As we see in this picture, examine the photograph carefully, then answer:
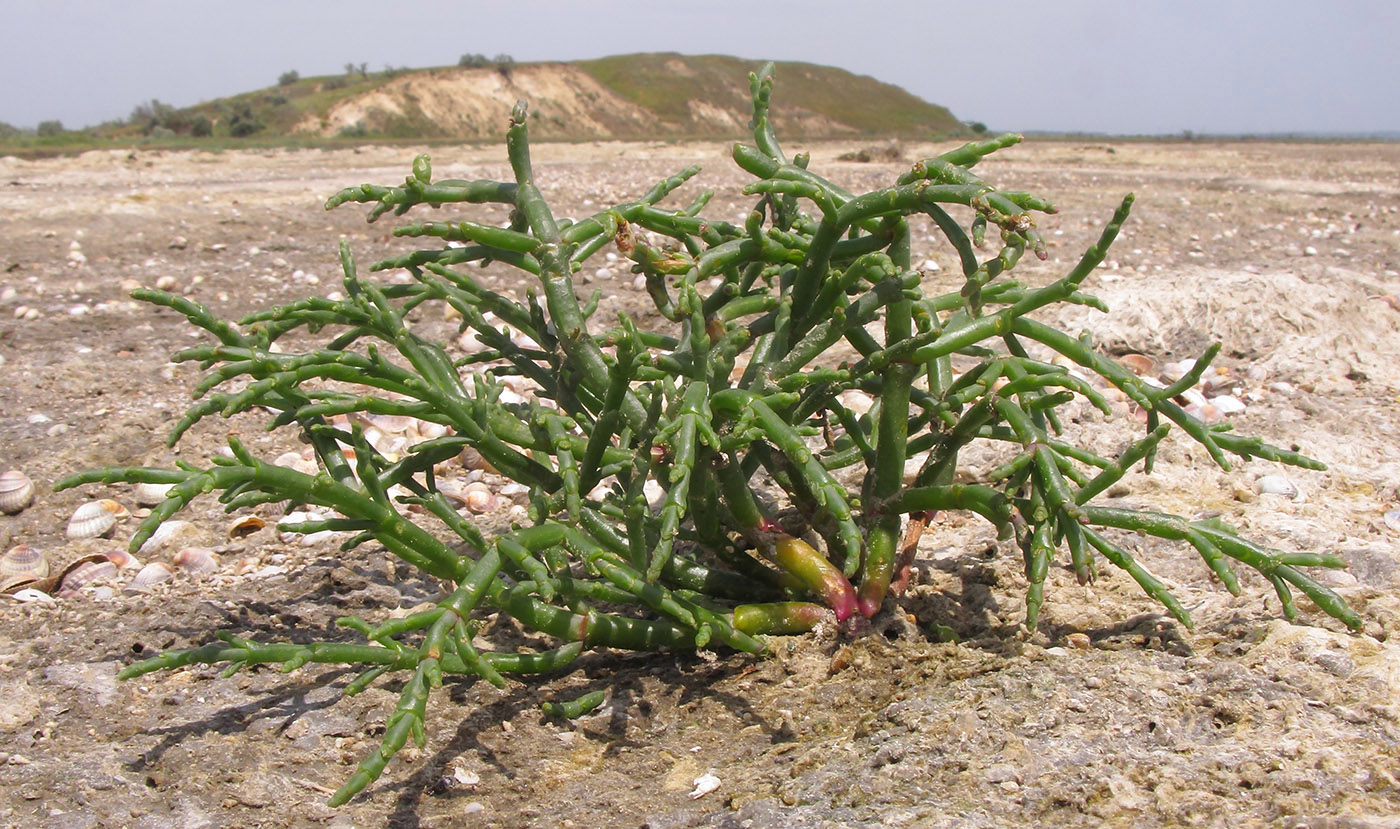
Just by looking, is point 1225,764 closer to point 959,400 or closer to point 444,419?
point 959,400

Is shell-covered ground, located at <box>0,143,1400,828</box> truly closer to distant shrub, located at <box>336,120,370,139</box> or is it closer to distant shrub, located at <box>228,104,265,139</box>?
distant shrub, located at <box>228,104,265,139</box>

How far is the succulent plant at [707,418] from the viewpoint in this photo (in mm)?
1987

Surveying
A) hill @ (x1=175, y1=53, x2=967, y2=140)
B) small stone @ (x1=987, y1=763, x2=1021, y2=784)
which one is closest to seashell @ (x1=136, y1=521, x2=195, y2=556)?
small stone @ (x1=987, y1=763, x2=1021, y2=784)

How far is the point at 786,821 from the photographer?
176 centimetres

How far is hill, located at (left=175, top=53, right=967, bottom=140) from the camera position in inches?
1674

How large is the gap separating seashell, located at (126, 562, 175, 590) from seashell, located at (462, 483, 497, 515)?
0.98 metres

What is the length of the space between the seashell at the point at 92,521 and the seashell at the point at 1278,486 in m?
3.97

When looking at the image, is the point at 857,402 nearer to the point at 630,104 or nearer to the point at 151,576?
the point at 151,576

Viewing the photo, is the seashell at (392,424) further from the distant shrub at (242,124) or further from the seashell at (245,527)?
the distant shrub at (242,124)

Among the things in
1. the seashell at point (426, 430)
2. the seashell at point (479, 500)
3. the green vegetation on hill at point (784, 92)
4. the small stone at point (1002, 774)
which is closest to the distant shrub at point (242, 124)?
the green vegetation on hill at point (784, 92)

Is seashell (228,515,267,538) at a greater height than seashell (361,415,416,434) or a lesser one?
lesser

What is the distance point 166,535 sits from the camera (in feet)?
10.9

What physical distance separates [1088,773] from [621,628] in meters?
1.06

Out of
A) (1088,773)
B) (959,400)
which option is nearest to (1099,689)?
(1088,773)
